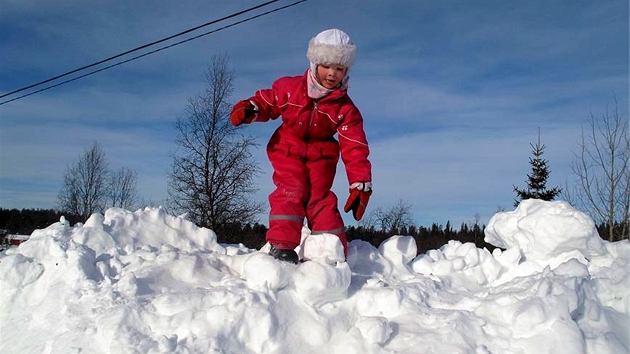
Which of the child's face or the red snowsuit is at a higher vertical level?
the child's face

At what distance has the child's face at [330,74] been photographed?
136 inches

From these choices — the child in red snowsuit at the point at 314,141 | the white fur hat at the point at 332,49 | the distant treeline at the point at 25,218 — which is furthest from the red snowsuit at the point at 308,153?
the distant treeline at the point at 25,218

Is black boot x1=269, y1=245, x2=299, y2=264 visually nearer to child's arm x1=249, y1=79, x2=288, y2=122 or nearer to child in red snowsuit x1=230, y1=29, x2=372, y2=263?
child in red snowsuit x1=230, y1=29, x2=372, y2=263

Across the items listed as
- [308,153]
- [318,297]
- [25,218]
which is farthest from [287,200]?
[25,218]

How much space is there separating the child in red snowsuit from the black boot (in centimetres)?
6

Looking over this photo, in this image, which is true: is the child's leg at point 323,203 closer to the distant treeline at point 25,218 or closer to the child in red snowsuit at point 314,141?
the child in red snowsuit at point 314,141

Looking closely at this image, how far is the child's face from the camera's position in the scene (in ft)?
11.3

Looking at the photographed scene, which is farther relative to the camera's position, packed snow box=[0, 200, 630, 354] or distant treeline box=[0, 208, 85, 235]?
distant treeline box=[0, 208, 85, 235]

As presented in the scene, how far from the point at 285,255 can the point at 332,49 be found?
1.33 m

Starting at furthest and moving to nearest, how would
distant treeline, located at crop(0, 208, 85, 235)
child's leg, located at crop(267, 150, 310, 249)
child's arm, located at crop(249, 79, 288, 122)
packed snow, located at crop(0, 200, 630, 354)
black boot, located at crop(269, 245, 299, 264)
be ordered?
distant treeline, located at crop(0, 208, 85, 235) → child's arm, located at crop(249, 79, 288, 122) → child's leg, located at crop(267, 150, 310, 249) → black boot, located at crop(269, 245, 299, 264) → packed snow, located at crop(0, 200, 630, 354)

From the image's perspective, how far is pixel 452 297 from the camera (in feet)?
9.82

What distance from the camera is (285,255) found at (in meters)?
3.17

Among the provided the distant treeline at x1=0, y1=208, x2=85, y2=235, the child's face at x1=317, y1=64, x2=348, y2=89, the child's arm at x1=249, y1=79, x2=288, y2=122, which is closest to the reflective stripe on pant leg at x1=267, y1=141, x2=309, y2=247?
the child's arm at x1=249, y1=79, x2=288, y2=122

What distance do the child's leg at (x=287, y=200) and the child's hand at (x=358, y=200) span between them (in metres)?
0.31
